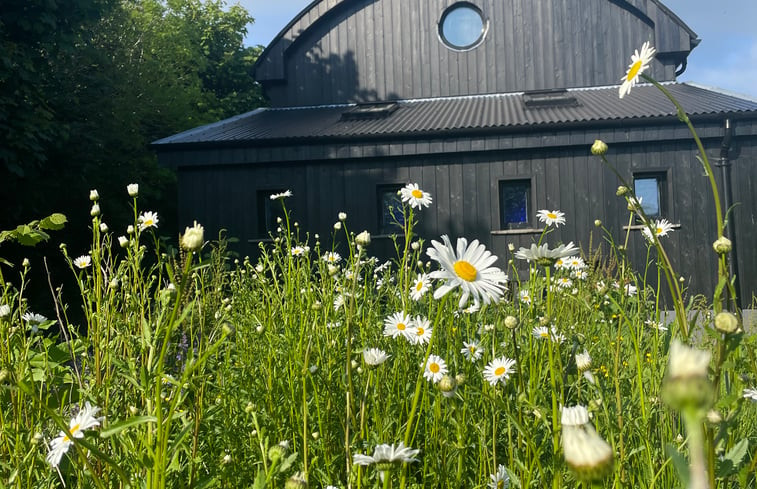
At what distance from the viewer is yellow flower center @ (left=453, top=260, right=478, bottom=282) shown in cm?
102

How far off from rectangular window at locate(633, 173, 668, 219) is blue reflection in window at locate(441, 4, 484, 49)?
16.5ft

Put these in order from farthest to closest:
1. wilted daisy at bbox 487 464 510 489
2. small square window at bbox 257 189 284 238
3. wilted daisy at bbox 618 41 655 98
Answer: small square window at bbox 257 189 284 238 < wilted daisy at bbox 487 464 510 489 < wilted daisy at bbox 618 41 655 98

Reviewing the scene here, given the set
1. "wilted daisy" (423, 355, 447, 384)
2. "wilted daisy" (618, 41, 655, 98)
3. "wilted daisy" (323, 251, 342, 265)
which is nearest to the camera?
"wilted daisy" (618, 41, 655, 98)

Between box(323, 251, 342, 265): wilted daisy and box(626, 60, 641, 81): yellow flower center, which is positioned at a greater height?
box(626, 60, 641, 81): yellow flower center

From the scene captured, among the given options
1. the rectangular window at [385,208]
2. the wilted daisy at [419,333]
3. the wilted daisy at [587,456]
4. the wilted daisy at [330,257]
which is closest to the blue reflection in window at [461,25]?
the rectangular window at [385,208]

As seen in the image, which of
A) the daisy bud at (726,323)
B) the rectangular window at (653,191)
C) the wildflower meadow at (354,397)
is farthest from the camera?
the rectangular window at (653,191)

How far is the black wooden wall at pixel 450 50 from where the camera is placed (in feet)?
39.9

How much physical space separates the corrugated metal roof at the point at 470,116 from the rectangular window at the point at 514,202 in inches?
43.0

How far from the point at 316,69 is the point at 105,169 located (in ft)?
17.7

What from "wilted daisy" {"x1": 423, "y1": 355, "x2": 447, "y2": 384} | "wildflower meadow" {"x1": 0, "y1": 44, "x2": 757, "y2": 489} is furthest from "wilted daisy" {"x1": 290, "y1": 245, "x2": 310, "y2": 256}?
"wilted daisy" {"x1": 423, "y1": 355, "x2": 447, "y2": 384}

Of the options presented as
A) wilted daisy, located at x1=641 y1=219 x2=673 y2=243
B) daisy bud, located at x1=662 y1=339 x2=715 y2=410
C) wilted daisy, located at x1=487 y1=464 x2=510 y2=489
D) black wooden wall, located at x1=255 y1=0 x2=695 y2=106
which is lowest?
wilted daisy, located at x1=487 y1=464 x2=510 y2=489

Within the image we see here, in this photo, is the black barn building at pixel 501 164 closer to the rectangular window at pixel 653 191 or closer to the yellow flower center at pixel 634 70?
the rectangular window at pixel 653 191

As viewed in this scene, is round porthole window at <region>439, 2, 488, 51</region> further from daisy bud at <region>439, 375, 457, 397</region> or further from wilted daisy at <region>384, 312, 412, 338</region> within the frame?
daisy bud at <region>439, 375, 457, 397</region>

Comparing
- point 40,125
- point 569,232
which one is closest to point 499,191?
point 569,232
